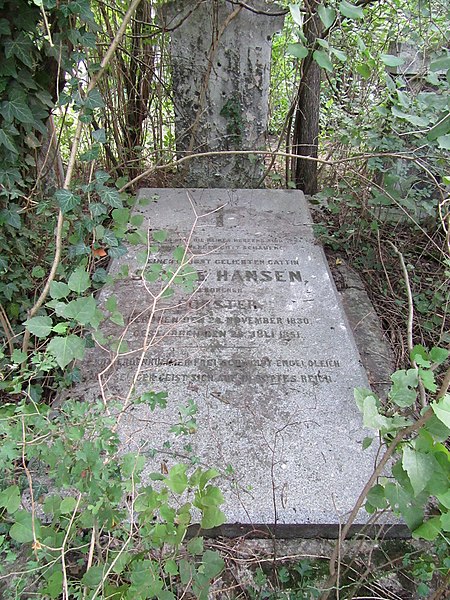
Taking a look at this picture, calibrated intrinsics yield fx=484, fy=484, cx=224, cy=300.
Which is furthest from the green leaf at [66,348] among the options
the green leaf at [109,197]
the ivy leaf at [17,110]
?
the ivy leaf at [17,110]

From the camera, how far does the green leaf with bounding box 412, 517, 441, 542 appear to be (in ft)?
3.23

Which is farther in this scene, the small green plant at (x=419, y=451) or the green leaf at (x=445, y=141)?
the green leaf at (x=445, y=141)

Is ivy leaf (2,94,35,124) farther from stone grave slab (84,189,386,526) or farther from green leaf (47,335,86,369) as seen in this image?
green leaf (47,335,86,369)

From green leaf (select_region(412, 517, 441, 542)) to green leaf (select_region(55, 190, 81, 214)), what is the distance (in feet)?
4.65

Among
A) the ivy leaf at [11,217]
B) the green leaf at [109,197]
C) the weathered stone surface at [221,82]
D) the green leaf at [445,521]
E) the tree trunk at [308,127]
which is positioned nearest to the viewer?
the green leaf at [445,521]

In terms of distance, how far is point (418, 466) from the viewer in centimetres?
91

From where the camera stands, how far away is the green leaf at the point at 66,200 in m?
1.69

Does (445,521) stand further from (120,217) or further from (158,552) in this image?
(120,217)

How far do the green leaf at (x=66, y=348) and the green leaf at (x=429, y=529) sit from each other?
85 cm

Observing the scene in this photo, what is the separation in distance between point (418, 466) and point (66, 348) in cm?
83

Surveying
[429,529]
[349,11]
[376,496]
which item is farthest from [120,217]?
[429,529]

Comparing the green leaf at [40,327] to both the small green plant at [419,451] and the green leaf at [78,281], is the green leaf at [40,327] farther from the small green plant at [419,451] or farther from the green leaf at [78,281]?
the small green plant at [419,451]

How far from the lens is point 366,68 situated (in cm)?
188

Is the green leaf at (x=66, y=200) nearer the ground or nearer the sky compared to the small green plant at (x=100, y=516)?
nearer the sky
